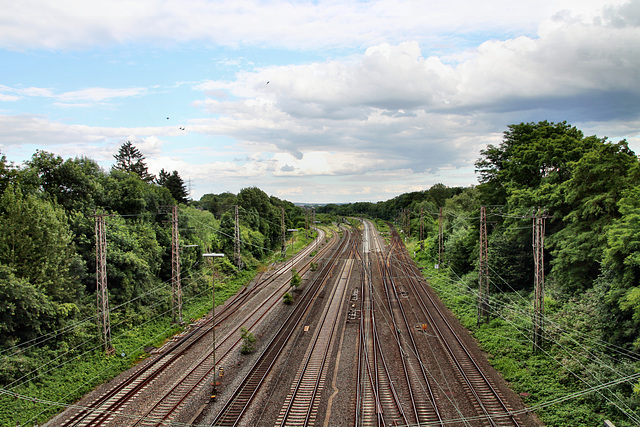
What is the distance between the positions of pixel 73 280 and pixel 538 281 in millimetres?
26280

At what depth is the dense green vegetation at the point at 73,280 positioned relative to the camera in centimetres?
1772

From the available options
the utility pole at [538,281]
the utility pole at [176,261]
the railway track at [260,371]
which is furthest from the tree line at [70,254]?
the utility pole at [538,281]

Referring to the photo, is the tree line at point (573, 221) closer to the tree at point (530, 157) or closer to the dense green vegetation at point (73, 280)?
the tree at point (530, 157)

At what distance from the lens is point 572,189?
2447 centimetres

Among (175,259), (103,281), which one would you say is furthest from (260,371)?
(175,259)

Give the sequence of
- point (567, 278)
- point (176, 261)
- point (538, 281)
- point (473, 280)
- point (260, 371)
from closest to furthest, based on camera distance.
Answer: point (538, 281), point (260, 371), point (567, 278), point (176, 261), point (473, 280)

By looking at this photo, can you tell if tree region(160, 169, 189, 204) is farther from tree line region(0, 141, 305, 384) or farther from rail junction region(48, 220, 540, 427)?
rail junction region(48, 220, 540, 427)

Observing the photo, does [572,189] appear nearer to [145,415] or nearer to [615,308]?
[615,308]

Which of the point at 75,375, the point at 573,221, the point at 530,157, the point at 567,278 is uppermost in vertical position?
the point at 530,157

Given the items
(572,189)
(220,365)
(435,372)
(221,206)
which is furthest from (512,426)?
(221,206)

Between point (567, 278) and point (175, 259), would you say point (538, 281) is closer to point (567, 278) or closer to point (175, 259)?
point (567, 278)

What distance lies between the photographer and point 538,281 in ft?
63.9

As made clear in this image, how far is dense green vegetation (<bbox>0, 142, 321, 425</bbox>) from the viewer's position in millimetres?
17719

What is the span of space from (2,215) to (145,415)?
43.2 feet
